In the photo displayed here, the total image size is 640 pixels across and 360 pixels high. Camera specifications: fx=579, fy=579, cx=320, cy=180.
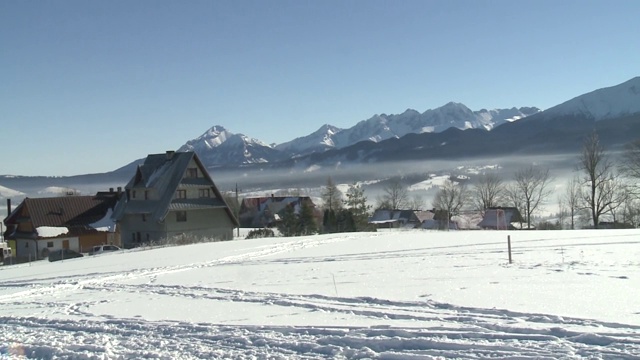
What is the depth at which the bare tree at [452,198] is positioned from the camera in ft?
300

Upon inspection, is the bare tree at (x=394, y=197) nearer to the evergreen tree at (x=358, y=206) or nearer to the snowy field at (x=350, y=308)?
the evergreen tree at (x=358, y=206)

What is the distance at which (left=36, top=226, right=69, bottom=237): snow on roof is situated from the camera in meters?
49.6

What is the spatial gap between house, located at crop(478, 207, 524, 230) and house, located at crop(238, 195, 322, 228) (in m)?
33.6

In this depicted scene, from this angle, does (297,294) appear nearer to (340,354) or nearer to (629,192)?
(340,354)

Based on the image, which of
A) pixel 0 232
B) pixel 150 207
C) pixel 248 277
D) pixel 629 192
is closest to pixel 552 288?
pixel 248 277

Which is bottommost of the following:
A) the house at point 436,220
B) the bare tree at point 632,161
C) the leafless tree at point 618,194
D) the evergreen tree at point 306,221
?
the house at point 436,220

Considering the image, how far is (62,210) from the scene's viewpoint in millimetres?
53344

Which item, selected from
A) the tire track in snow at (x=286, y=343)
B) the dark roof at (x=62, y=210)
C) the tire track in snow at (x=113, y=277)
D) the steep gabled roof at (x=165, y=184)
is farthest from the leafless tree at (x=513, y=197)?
the tire track in snow at (x=286, y=343)

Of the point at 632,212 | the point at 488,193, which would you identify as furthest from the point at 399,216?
the point at 632,212

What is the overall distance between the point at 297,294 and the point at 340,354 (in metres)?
6.15

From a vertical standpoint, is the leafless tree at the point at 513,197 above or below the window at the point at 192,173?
below

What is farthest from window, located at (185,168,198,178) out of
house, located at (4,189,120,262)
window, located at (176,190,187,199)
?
house, located at (4,189,120,262)

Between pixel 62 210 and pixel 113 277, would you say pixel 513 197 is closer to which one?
pixel 62 210

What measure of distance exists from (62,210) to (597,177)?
49.8 m
